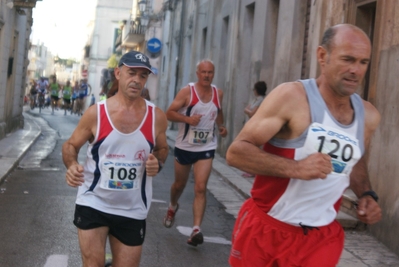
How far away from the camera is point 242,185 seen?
13.2 meters

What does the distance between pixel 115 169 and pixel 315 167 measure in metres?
1.85

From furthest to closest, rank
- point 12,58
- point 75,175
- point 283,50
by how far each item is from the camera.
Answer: point 12,58 < point 283,50 < point 75,175

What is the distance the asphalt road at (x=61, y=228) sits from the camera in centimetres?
733

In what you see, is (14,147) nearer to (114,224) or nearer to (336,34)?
(114,224)

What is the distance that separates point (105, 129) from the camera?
16.7ft

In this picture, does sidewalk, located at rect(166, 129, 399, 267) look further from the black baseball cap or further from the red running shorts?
the red running shorts

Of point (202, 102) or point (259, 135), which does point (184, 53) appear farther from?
point (259, 135)

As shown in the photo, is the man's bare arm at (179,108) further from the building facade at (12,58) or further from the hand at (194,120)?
the building facade at (12,58)

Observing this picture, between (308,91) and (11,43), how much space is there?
1714 centimetres

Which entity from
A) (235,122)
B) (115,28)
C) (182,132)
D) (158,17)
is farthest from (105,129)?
(115,28)

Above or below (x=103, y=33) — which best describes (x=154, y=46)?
below

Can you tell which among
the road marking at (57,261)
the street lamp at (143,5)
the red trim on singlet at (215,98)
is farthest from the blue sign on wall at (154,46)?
the road marking at (57,261)

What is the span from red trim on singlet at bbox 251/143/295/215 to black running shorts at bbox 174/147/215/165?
452cm

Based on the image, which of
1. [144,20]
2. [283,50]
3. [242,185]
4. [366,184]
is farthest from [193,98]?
[144,20]
